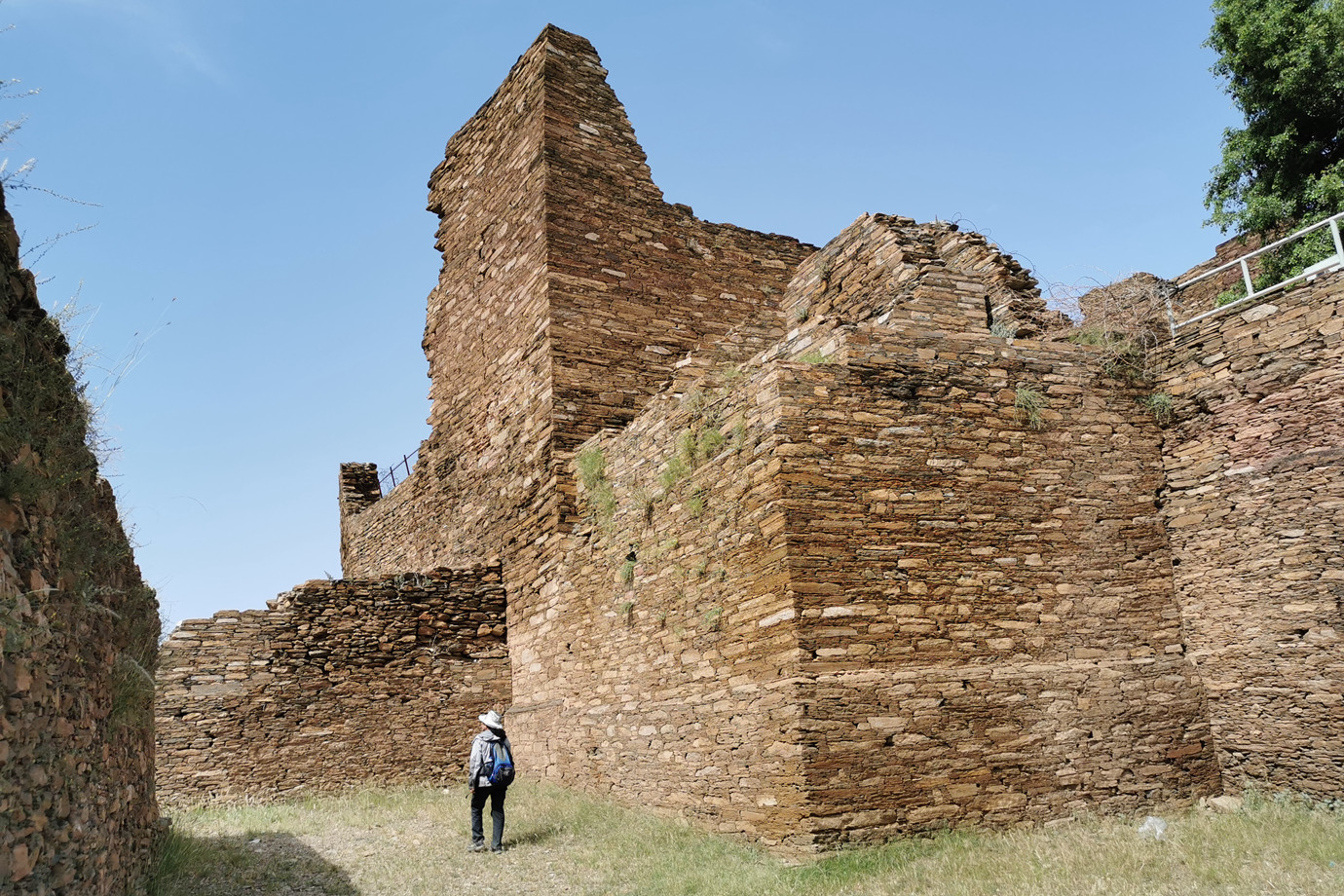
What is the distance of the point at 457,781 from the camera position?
13203 mm

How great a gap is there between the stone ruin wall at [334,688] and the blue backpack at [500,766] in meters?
3.97

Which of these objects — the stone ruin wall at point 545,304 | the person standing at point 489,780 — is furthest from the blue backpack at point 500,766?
the stone ruin wall at point 545,304

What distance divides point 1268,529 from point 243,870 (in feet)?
28.1

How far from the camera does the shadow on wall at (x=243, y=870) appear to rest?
747 cm

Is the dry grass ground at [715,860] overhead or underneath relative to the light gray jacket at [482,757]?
underneath

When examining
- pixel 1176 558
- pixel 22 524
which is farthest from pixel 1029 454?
pixel 22 524

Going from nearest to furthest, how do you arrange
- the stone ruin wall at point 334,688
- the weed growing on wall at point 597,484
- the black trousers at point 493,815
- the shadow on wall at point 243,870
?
the shadow on wall at point 243,870 < the black trousers at point 493,815 < the weed growing on wall at point 597,484 < the stone ruin wall at point 334,688

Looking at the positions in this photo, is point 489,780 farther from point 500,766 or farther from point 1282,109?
point 1282,109

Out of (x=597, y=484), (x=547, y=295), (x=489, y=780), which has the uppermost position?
(x=547, y=295)

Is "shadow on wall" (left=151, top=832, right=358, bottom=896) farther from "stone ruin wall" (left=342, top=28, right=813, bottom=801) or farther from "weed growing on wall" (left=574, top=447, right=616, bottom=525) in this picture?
"weed growing on wall" (left=574, top=447, right=616, bottom=525)

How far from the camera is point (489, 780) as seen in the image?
9.45 meters

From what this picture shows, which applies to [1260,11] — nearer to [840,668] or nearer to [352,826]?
[840,668]

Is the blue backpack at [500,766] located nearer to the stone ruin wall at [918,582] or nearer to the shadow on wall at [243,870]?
the stone ruin wall at [918,582]

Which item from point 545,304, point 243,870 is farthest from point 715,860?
point 545,304
